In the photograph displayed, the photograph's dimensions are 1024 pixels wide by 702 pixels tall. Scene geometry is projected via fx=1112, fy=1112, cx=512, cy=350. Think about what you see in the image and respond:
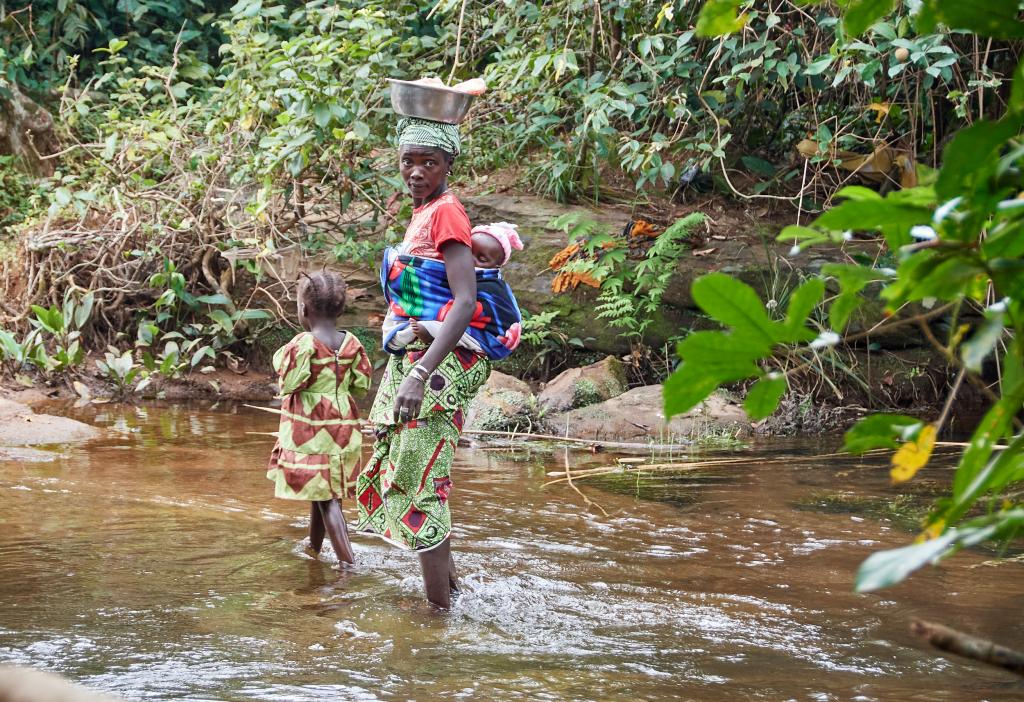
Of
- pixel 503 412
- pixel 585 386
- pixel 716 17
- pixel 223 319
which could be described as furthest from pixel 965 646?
pixel 223 319

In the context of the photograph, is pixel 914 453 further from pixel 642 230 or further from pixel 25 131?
pixel 25 131

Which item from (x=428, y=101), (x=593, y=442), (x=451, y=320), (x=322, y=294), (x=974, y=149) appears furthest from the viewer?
(x=593, y=442)

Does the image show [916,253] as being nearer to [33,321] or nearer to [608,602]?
[608,602]

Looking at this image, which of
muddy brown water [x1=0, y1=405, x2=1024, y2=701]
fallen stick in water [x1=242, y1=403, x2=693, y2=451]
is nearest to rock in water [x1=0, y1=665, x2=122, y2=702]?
muddy brown water [x1=0, y1=405, x2=1024, y2=701]

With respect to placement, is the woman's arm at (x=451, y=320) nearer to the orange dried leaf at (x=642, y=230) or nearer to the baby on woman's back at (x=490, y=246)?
the baby on woman's back at (x=490, y=246)

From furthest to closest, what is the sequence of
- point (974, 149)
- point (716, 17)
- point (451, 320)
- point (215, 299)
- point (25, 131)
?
point (25, 131) → point (215, 299) → point (451, 320) → point (716, 17) → point (974, 149)

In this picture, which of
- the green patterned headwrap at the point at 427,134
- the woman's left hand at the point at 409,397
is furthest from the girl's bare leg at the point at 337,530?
the green patterned headwrap at the point at 427,134

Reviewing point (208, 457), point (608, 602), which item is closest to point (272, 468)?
point (608, 602)

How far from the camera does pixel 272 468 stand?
4.80m

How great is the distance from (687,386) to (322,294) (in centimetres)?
379

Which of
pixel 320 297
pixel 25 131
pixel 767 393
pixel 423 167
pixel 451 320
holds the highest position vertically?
pixel 25 131

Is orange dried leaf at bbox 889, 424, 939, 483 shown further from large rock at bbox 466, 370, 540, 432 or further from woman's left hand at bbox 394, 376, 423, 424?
large rock at bbox 466, 370, 540, 432

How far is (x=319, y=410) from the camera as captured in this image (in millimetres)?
4824

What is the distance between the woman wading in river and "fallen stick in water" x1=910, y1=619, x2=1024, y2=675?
10.2 feet
